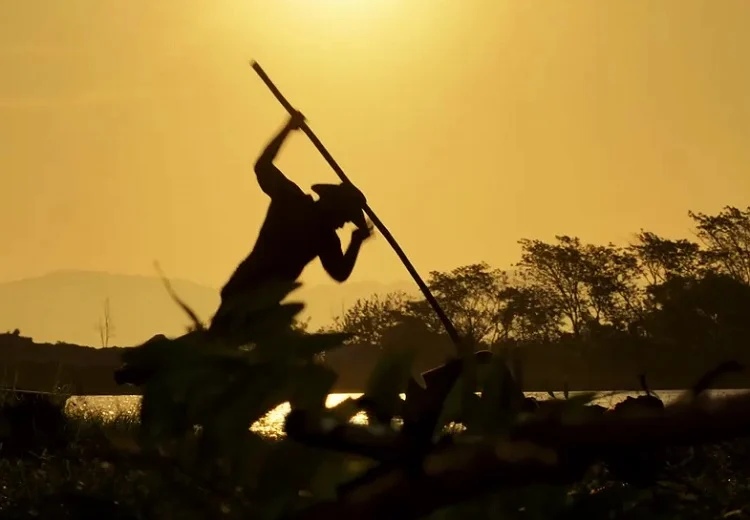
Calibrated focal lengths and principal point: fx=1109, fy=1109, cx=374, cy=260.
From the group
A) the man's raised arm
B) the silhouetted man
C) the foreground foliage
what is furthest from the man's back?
the foreground foliage

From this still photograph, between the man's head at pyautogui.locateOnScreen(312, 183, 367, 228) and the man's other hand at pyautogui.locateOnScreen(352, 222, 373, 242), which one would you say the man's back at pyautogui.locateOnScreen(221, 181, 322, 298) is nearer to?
the man's head at pyautogui.locateOnScreen(312, 183, 367, 228)

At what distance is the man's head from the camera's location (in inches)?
266

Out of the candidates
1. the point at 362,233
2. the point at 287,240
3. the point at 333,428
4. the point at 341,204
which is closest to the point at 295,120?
the point at 362,233

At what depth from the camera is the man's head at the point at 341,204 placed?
22.2 ft

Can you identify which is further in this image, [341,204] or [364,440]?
[341,204]

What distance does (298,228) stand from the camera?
21.4 ft

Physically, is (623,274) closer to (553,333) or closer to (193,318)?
(553,333)

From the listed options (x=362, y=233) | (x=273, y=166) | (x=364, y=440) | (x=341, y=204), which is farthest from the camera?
(x=362, y=233)

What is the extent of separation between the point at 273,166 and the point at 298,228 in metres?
1.50

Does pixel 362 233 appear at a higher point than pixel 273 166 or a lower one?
lower

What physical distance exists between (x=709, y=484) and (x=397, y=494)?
1.91 meters

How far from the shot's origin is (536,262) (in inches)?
3853

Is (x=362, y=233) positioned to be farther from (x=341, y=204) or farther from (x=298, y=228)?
(x=298, y=228)

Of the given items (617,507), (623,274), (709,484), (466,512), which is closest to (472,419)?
(466,512)
